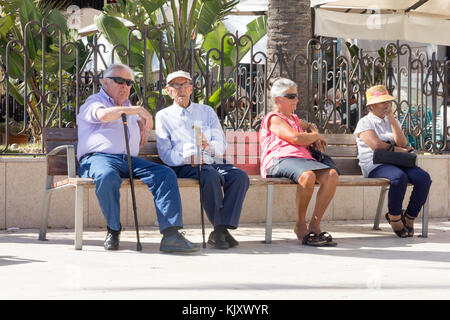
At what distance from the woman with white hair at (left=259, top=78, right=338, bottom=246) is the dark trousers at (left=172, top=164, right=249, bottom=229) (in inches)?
23.4

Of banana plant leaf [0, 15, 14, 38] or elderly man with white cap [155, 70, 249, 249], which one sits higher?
banana plant leaf [0, 15, 14, 38]

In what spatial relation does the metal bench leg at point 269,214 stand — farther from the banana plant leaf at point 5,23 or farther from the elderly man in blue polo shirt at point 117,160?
the banana plant leaf at point 5,23

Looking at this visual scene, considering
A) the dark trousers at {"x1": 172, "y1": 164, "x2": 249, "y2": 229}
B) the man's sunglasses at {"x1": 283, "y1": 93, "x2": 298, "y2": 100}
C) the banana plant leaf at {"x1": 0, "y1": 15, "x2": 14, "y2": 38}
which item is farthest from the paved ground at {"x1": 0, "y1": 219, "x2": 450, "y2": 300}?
the banana plant leaf at {"x1": 0, "y1": 15, "x2": 14, "y2": 38}

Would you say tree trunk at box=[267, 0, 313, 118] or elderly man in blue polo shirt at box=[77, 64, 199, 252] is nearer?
elderly man in blue polo shirt at box=[77, 64, 199, 252]

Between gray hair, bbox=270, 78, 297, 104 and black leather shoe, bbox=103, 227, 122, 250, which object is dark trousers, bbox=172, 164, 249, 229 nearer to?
black leather shoe, bbox=103, 227, 122, 250

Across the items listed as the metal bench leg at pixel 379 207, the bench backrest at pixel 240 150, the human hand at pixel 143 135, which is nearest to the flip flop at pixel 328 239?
the bench backrest at pixel 240 150

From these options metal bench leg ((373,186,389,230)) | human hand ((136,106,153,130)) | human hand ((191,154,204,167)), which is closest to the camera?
human hand ((136,106,153,130))

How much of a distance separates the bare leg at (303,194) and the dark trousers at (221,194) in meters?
0.56

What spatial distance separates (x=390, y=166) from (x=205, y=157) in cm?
201

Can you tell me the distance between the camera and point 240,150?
317 inches

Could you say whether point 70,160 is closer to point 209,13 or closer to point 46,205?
point 46,205

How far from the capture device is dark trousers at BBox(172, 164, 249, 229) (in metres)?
6.95

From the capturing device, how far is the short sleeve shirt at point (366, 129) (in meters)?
8.20

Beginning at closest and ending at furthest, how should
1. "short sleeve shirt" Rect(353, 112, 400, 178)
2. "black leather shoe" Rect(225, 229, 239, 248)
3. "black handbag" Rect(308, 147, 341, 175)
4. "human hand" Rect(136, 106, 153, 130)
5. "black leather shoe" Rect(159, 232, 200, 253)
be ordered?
"black leather shoe" Rect(159, 232, 200, 253) → "human hand" Rect(136, 106, 153, 130) → "black leather shoe" Rect(225, 229, 239, 248) → "black handbag" Rect(308, 147, 341, 175) → "short sleeve shirt" Rect(353, 112, 400, 178)
